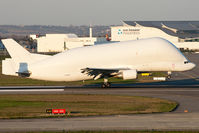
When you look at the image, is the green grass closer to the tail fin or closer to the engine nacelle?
the engine nacelle

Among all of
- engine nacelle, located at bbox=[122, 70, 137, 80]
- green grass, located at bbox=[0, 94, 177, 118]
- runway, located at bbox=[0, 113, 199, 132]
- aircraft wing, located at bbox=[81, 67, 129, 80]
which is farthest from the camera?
aircraft wing, located at bbox=[81, 67, 129, 80]

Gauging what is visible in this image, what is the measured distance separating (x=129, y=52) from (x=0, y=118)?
19.6 meters

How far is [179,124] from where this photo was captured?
79.6 feet

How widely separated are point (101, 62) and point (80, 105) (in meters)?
11.0

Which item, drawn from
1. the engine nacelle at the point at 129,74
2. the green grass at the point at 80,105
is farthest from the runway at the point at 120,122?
the engine nacelle at the point at 129,74

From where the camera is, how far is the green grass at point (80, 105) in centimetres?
3014

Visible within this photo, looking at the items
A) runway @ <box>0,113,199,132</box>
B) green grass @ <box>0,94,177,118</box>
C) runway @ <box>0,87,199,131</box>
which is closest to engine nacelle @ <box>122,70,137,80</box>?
green grass @ <box>0,94,177,118</box>

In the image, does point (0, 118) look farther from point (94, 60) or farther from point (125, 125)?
point (94, 60)

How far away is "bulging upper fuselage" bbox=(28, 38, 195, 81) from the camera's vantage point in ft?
144

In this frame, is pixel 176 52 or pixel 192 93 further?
pixel 176 52

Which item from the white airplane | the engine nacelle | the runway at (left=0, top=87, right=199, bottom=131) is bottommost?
the runway at (left=0, top=87, right=199, bottom=131)

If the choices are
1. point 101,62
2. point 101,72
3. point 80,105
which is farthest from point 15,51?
point 80,105

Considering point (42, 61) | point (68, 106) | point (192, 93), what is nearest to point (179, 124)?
point (68, 106)

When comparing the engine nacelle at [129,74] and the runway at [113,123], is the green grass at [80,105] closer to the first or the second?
the runway at [113,123]
